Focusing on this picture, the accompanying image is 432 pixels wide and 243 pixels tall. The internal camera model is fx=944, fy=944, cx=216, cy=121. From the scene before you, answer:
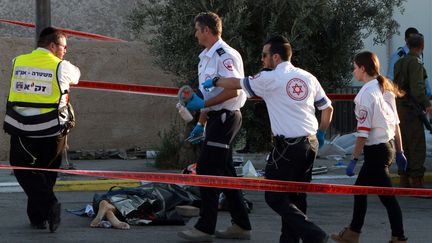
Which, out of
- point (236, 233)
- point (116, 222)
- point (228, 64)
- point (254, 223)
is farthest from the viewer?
point (254, 223)

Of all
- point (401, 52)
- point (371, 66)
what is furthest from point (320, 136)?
point (401, 52)

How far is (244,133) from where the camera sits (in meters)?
12.5

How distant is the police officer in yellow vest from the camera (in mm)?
8109

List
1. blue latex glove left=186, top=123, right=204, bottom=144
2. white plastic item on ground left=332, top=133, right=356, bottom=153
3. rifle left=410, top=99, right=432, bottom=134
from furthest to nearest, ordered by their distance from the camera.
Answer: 1. white plastic item on ground left=332, top=133, right=356, bottom=153
2. rifle left=410, top=99, right=432, bottom=134
3. blue latex glove left=186, top=123, right=204, bottom=144

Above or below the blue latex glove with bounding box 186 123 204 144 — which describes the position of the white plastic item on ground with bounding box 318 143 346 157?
below

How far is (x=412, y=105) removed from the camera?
10.8m

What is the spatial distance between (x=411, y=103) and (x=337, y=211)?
6.01 feet

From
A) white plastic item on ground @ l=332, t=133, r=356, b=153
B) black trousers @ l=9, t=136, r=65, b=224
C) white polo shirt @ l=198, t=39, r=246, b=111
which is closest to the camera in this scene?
white polo shirt @ l=198, t=39, r=246, b=111

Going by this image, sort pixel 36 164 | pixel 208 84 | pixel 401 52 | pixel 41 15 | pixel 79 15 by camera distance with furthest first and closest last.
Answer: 1. pixel 79 15
2. pixel 41 15
3. pixel 401 52
4. pixel 36 164
5. pixel 208 84

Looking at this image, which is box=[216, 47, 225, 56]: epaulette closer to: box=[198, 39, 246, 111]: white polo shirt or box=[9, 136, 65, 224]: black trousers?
box=[198, 39, 246, 111]: white polo shirt

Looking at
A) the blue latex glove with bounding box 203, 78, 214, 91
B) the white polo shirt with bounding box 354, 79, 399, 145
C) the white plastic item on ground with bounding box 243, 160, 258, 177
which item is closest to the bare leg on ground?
the blue latex glove with bounding box 203, 78, 214, 91

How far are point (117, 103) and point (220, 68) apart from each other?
6.76 meters

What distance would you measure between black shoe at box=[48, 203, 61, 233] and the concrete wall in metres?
6.02

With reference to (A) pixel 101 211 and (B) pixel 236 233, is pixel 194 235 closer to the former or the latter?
(B) pixel 236 233
